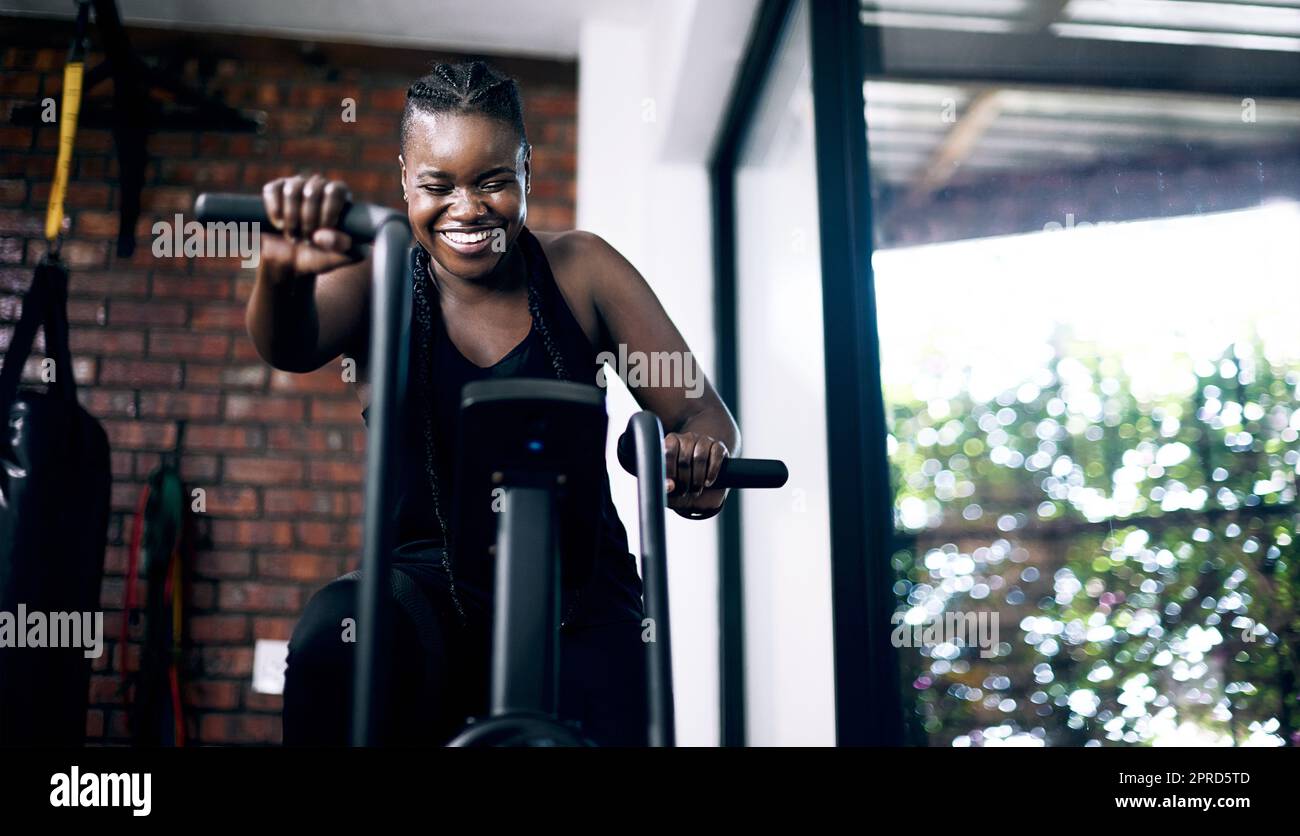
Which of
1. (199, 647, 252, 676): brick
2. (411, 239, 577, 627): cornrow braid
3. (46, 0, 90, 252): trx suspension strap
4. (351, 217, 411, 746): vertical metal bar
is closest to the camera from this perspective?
(351, 217, 411, 746): vertical metal bar

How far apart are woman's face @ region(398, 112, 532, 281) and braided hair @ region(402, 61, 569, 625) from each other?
16 millimetres

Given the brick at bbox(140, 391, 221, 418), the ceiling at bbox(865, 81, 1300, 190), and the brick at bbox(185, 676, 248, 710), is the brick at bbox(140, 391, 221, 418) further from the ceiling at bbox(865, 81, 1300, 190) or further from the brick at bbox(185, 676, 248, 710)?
the ceiling at bbox(865, 81, 1300, 190)

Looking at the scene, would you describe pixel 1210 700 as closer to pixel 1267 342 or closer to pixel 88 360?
pixel 1267 342

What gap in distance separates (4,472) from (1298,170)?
6.81 feet

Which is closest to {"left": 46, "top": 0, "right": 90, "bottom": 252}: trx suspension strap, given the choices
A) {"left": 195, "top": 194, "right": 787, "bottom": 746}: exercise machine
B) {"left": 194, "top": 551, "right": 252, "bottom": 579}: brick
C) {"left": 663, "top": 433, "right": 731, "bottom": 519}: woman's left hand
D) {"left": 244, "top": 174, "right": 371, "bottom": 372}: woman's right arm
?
{"left": 194, "top": 551, "right": 252, "bottom": 579}: brick

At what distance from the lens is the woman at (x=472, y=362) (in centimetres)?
91

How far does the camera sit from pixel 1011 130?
1.61 m

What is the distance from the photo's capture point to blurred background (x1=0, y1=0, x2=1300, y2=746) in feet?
4.06

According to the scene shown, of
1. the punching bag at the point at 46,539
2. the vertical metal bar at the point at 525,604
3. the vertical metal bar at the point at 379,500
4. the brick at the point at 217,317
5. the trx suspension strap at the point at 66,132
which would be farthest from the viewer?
the brick at the point at 217,317

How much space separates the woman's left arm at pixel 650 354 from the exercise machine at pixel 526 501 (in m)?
0.30

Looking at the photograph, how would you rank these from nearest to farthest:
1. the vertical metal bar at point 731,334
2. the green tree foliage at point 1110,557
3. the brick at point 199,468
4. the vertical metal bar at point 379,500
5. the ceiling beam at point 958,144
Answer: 1. the vertical metal bar at point 379,500
2. the green tree foliage at point 1110,557
3. the ceiling beam at point 958,144
4. the vertical metal bar at point 731,334
5. the brick at point 199,468

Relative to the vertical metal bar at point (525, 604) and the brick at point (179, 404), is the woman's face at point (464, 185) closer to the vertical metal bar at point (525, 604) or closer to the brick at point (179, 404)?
the vertical metal bar at point (525, 604)

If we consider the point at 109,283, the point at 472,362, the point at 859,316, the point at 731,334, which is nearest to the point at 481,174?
the point at 472,362

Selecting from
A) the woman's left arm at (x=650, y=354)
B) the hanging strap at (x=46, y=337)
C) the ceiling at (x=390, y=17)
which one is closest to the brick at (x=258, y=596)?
the hanging strap at (x=46, y=337)
